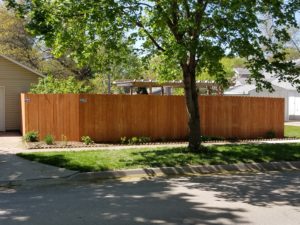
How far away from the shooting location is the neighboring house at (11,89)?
23000 millimetres

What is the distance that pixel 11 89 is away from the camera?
23188mm

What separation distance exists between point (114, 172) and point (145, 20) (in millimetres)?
5201

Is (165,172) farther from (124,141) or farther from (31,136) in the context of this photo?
(31,136)

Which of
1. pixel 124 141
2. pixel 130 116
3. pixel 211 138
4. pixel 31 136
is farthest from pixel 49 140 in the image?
pixel 211 138

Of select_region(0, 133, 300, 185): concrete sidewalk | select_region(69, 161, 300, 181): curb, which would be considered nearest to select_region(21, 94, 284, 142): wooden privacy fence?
select_region(0, 133, 300, 185): concrete sidewalk

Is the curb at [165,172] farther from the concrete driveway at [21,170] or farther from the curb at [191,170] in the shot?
the concrete driveway at [21,170]

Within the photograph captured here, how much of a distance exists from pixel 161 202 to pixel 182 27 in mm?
5664

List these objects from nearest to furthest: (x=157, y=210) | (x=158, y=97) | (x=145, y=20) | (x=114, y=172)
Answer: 1. (x=157, y=210)
2. (x=114, y=172)
3. (x=145, y=20)
4. (x=158, y=97)

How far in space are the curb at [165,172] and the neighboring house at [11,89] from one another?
13.5 metres

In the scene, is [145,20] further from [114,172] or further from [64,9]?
[114,172]

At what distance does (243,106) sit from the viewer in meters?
20.1

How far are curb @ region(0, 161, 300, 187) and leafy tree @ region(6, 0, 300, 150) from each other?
2.12m

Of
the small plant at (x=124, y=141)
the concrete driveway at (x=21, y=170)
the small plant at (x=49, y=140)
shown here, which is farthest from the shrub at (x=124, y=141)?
the concrete driveway at (x=21, y=170)

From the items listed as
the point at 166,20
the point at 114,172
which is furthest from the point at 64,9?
the point at 114,172
